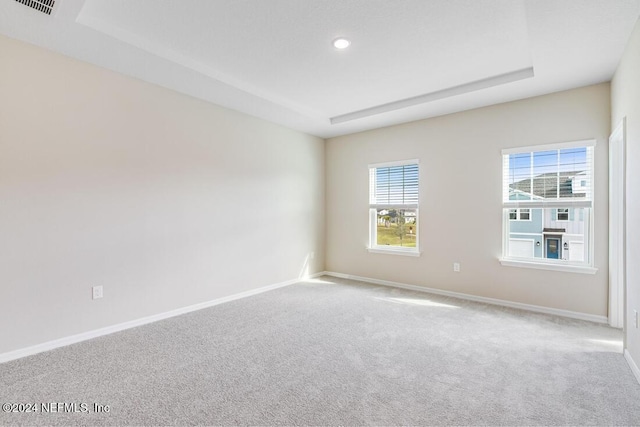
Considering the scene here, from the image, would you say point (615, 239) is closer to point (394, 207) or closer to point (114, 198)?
point (394, 207)

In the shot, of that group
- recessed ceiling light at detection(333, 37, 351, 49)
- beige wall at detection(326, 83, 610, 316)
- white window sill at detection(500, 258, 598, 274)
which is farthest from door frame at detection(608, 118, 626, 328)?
recessed ceiling light at detection(333, 37, 351, 49)

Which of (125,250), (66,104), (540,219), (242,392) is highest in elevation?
(66,104)

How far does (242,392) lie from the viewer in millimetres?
2074

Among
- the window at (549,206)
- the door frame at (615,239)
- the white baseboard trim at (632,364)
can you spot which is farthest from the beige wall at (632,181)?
the window at (549,206)

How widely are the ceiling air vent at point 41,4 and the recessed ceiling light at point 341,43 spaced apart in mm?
2051

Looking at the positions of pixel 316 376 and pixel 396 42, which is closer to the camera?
pixel 316 376

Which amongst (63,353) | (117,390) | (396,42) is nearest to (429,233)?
(396,42)

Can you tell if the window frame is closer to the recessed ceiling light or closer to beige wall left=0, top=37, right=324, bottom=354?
beige wall left=0, top=37, right=324, bottom=354

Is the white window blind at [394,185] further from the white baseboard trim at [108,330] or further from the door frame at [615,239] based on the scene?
the white baseboard trim at [108,330]

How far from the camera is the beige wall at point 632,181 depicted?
2.28 m

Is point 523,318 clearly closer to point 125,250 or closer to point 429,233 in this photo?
point 429,233

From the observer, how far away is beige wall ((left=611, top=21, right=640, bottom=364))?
228cm

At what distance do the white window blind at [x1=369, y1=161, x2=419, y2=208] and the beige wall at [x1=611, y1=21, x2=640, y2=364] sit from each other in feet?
8.15

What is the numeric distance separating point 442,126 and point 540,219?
1764 mm
